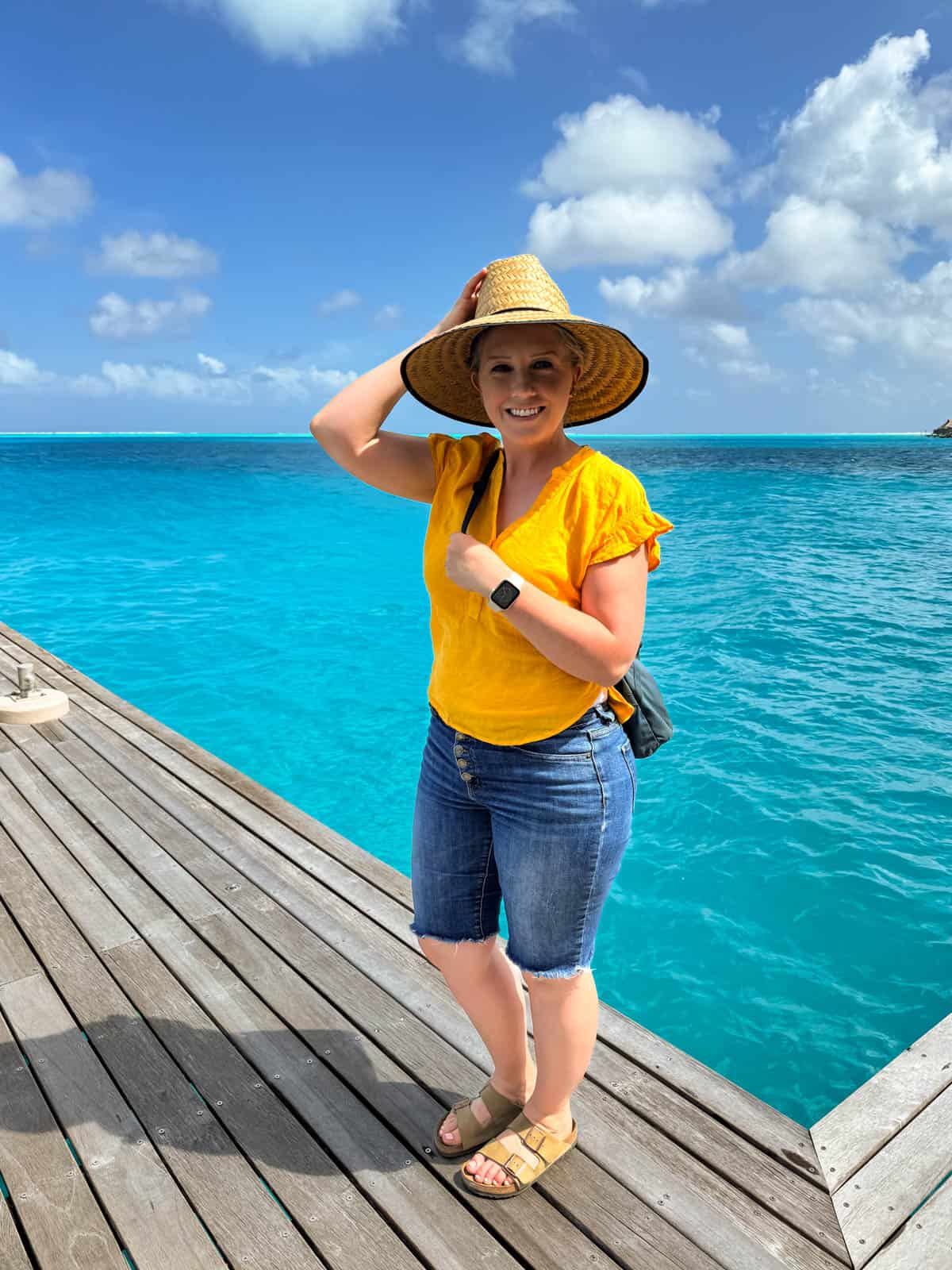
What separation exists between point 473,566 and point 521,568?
107 millimetres

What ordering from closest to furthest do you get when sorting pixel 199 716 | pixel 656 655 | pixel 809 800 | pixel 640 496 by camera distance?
pixel 640 496, pixel 809 800, pixel 199 716, pixel 656 655

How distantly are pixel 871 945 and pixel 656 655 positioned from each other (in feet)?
19.9

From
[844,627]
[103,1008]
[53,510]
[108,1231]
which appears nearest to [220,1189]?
[108,1231]

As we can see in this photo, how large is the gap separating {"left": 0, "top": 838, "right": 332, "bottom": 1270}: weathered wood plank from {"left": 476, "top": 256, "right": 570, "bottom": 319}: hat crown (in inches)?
72.3

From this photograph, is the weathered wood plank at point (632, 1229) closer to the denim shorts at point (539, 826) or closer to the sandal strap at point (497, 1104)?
the sandal strap at point (497, 1104)

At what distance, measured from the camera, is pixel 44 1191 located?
1.87 meters

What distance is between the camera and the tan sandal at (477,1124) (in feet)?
6.35

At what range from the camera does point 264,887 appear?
122 inches

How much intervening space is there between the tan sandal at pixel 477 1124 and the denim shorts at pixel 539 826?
19.2 inches

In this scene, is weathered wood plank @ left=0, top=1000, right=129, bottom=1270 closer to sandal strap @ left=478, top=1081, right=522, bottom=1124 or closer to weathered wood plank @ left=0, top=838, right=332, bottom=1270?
weathered wood plank @ left=0, top=838, right=332, bottom=1270

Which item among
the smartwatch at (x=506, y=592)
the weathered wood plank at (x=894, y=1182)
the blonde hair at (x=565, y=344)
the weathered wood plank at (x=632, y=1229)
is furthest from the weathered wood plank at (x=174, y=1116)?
the blonde hair at (x=565, y=344)

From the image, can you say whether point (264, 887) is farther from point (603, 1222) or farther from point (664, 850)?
point (664, 850)

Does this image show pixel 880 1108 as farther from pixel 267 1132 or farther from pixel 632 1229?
pixel 267 1132

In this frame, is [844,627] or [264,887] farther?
[844,627]
